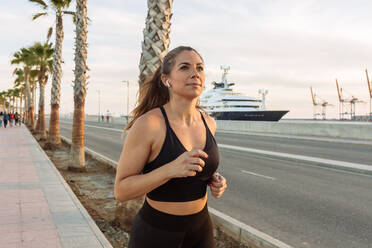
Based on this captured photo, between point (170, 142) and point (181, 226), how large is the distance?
0.49 meters

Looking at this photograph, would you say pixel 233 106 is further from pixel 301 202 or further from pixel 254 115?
pixel 301 202

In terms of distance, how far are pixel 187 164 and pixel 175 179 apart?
0.71 ft

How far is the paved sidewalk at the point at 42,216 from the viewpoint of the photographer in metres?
4.41

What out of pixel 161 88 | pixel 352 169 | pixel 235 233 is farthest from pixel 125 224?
pixel 352 169

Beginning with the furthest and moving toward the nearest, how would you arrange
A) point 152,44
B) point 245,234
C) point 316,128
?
1. point 316,128
2. point 152,44
3. point 245,234

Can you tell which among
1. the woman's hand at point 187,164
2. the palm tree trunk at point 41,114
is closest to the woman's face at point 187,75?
the woman's hand at point 187,164

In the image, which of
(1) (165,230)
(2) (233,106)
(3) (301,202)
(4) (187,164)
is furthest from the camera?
(2) (233,106)

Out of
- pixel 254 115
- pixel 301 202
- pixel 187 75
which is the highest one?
pixel 254 115

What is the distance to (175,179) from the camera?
5.89ft

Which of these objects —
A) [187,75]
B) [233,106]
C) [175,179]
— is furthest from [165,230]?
[233,106]

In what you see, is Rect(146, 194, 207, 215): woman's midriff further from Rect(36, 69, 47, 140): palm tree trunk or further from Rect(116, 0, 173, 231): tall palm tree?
Rect(36, 69, 47, 140): palm tree trunk

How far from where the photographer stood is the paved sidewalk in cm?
441

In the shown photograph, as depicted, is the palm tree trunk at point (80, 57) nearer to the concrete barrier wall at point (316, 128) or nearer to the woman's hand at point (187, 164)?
the woman's hand at point (187, 164)

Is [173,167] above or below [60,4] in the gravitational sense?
below
